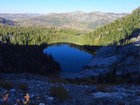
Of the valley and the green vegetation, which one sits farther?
the valley

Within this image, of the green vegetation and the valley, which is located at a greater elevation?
the green vegetation

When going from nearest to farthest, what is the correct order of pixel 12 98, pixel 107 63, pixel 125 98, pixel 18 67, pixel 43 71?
pixel 12 98
pixel 125 98
pixel 18 67
pixel 43 71
pixel 107 63

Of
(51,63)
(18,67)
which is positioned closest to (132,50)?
(51,63)

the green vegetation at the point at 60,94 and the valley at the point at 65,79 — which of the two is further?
the valley at the point at 65,79

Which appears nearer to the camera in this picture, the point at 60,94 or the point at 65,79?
the point at 60,94

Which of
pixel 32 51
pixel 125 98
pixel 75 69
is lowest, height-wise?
pixel 75 69

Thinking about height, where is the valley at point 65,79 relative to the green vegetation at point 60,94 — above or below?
below

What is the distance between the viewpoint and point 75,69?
15888cm

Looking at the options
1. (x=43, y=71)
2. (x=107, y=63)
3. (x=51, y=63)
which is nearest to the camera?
(x=43, y=71)

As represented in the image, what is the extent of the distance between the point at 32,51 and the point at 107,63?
44117 mm

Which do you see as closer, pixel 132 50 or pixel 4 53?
pixel 4 53

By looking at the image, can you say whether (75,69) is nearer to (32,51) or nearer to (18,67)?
(32,51)

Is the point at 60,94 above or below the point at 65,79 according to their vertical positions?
above

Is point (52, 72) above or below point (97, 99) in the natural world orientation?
below
